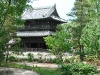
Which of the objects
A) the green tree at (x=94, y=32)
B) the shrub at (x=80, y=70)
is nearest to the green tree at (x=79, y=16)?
the green tree at (x=94, y=32)

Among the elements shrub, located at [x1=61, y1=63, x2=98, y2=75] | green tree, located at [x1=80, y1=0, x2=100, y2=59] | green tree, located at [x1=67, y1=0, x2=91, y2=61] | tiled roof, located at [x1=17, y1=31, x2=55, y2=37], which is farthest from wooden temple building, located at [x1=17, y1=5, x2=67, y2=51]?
shrub, located at [x1=61, y1=63, x2=98, y2=75]

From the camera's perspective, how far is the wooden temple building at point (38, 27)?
145 feet

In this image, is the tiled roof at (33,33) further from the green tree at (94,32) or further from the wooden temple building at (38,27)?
the green tree at (94,32)

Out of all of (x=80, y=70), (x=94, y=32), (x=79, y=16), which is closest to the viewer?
(x=80, y=70)

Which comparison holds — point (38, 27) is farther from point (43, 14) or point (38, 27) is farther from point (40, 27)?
point (43, 14)

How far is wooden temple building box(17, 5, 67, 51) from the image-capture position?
44.1m

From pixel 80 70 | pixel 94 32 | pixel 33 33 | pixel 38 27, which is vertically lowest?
pixel 33 33

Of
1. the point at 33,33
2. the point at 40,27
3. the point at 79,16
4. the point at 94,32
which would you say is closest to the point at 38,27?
the point at 40,27

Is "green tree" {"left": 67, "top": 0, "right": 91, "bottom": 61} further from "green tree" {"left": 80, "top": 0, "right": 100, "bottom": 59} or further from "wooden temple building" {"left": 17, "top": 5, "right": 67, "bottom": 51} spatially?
"wooden temple building" {"left": 17, "top": 5, "right": 67, "bottom": 51}

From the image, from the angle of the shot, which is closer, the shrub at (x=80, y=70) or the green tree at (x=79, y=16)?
the shrub at (x=80, y=70)

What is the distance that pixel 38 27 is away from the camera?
45.0m

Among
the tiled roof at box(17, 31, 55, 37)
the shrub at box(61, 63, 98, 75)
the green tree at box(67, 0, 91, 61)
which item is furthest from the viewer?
the tiled roof at box(17, 31, 55, 37)

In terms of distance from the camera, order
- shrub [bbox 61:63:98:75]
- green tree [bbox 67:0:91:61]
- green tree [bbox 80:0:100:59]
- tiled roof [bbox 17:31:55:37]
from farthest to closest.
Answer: tiled roof [bbox 17:31:55:37] → green tree [bbox 67:0:91:61] → green tree [bbox 80:0:100:59] → shrub [bbox 61:63:98:75]

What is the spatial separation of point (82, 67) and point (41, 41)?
29.3 m
